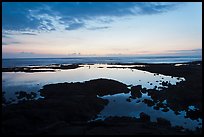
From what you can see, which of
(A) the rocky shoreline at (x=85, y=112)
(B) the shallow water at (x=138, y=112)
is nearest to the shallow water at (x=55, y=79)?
(A) the rocky shoreline at (x=85, y=112)

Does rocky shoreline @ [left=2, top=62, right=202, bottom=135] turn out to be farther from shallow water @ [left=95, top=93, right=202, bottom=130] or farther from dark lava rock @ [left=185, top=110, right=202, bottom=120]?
shallow water @ [left=95, top=93, right=202, bottom=130]

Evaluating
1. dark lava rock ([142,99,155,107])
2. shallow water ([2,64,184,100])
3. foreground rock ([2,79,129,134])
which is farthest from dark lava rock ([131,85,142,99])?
shallow water ([2,64,184,100])

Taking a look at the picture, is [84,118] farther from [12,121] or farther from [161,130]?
[161,130]

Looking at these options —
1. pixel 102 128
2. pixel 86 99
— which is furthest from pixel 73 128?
pixel 86 99

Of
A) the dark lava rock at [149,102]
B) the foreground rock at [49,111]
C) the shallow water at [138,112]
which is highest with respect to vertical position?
the foreground rock at [49,111]

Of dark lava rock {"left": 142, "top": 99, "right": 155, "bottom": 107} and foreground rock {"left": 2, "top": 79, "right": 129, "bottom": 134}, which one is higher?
foreground rock {"left": 2, "top": 79, "right": 129, "bottom": 134}

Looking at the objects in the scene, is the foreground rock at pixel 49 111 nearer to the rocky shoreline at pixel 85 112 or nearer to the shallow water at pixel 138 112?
the rocky shoreline at pixel 85 112

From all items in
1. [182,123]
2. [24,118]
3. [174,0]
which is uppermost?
[174,0]

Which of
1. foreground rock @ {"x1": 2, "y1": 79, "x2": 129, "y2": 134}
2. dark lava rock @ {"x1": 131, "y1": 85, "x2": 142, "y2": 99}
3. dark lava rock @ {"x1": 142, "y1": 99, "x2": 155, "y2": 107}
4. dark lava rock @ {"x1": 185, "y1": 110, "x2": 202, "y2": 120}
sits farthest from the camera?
dark lava rock @ {"x1": 131, "y1": 85, "x2": 142, "y2": 99}

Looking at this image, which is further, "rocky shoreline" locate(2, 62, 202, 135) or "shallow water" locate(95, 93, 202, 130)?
"shallow water" locate(95, 93, 202, 130)

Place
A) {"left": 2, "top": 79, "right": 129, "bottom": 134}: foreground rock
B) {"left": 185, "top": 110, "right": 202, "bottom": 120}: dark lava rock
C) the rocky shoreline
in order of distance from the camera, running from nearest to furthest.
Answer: the rocky shoreline → {"left": 2, "top": 79, "right": 129, "bottom": 134}: foreground rock → {"left": 185, "top": 110, "right": 202, "bottom": 120}: dark lava rock

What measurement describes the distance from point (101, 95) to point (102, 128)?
59.6 ft

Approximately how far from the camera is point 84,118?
73.7 ft

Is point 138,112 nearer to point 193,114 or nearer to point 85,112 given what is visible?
point 193,114
